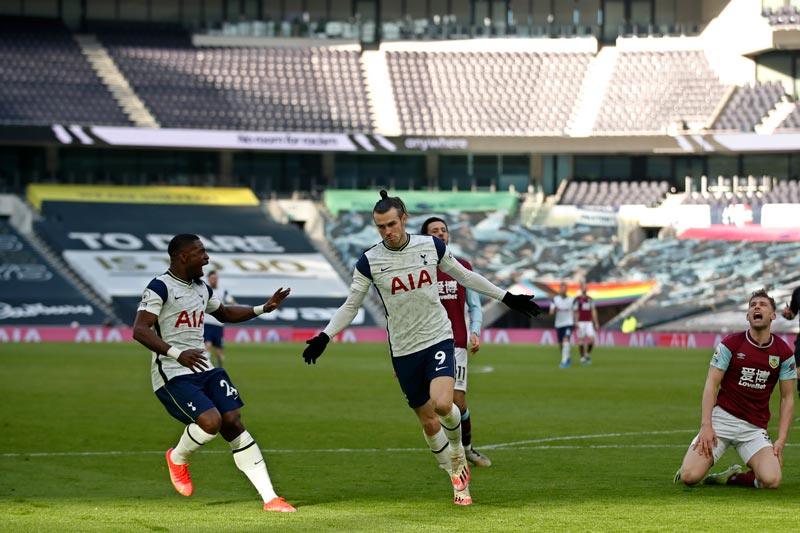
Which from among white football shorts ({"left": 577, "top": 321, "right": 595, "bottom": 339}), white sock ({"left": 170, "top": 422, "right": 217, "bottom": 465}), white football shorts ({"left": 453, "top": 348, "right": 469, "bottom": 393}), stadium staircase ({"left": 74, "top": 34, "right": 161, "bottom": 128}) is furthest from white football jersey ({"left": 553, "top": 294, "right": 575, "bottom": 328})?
stadium staircase ({"left": 74, "top": 34, "right": 161, "bottom": 128})

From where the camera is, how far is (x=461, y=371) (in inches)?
533

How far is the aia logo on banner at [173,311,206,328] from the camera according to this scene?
10773 millimetres

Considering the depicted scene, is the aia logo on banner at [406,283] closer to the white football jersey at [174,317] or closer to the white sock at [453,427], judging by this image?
the white sock at [453,427]

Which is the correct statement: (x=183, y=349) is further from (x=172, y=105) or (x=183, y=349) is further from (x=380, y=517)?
(x=172, y=105)

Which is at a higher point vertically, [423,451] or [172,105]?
[172,105]

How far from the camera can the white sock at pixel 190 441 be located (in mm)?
10672

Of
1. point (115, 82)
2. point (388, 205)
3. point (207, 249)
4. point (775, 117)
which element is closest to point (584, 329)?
point (388, 205)

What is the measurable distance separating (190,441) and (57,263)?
152 ft

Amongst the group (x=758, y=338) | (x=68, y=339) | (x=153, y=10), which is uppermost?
(x=153, y=10)

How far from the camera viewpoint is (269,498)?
34.3 ft

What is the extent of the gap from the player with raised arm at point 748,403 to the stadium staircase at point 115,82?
53408mm

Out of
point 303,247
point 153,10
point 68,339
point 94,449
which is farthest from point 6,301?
point 94,449

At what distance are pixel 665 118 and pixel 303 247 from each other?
61.7 ft

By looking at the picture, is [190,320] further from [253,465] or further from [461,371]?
[461,371]
